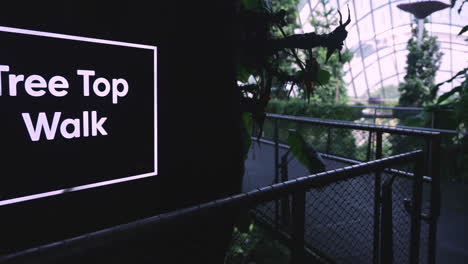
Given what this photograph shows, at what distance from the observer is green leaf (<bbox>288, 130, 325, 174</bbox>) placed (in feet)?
6.42

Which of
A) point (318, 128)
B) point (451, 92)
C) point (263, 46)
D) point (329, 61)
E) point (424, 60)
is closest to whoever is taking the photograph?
point (263, 46)

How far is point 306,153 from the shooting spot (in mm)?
2006

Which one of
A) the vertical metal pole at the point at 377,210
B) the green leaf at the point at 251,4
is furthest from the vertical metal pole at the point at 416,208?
the green leaf at the point at 251,4

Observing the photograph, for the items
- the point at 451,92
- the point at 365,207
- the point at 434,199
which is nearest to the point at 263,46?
the point at 434,199

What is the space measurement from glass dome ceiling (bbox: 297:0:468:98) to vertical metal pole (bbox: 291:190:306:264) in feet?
55.0

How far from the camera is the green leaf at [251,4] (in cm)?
191

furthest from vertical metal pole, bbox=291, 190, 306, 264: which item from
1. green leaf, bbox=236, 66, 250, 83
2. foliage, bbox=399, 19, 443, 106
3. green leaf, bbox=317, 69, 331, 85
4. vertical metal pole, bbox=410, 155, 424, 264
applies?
foliage, bbox=399, 19, 443, 106

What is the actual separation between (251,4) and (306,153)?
0.92m

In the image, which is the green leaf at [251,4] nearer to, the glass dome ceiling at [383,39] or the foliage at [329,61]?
the foliage at [329,61]

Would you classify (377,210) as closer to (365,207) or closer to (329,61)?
(365,207)

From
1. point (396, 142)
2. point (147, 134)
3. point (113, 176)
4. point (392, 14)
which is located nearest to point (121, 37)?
point (147, 134)

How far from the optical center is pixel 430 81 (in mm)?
18438

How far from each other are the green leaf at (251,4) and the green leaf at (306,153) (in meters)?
0.77

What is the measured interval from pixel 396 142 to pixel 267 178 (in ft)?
8.01
